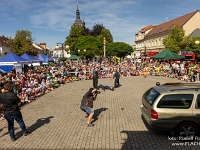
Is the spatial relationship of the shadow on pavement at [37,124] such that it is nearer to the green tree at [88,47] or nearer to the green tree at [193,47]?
the green tree at [193,47]

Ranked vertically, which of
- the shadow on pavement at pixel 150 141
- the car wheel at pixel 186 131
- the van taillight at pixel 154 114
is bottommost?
the shadow on pavement at pixel 150 141

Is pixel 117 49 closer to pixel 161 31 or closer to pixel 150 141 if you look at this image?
pixel 161 31

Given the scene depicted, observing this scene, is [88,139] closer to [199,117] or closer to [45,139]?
[45,139]

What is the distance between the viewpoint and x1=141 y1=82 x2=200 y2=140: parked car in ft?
17.3

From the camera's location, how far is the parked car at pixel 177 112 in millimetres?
5266

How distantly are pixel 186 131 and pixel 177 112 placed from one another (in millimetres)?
673

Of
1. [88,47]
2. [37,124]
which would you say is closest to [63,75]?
[37,124]

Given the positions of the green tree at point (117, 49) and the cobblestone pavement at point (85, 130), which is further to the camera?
the green tree at point (117, 49)

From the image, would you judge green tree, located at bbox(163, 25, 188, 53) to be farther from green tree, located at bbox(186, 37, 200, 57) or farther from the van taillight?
the van taillight

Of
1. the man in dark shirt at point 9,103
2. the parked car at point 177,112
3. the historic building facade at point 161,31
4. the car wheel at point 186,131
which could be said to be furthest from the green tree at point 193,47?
the man in dark shirt at point 9,103

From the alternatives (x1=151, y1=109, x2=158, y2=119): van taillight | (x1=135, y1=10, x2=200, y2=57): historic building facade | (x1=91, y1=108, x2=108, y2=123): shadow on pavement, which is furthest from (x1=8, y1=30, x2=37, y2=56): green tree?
(x1=151, y1=109, x2=158, y2=119): van taillight

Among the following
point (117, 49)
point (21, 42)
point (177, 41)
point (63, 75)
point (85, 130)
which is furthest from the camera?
point (117, 49)

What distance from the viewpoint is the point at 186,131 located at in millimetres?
5402

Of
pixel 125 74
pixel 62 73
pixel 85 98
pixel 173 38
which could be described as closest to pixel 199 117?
pixel 85 98
